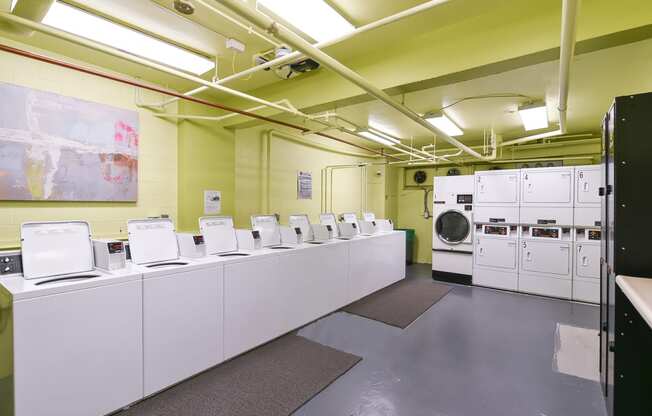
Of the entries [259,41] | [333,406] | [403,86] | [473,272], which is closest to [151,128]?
[259,41]

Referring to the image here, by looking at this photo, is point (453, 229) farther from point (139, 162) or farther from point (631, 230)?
point (139, 162)

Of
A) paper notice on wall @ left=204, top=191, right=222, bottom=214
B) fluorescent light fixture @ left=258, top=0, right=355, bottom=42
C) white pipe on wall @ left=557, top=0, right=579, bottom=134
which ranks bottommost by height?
paper notice on wall @ left=204, top=191, right=222, bottom=214

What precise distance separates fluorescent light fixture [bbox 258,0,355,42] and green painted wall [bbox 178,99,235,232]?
7.50 ft

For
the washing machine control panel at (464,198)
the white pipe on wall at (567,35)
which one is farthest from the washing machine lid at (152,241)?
→ the washing machine control panel at (464,198)

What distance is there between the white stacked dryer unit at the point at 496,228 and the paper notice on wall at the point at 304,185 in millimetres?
3047

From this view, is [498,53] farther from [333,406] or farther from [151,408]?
[151,408]

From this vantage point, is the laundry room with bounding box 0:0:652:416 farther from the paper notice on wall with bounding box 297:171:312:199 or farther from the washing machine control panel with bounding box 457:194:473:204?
the paper notice on wall with bounding box 297:171:312:199

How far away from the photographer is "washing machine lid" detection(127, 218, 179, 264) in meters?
2.47

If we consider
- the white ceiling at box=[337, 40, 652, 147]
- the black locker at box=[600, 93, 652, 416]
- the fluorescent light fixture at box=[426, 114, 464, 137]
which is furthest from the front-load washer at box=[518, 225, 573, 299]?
the black locker at box=[600, 93, 652, 416]

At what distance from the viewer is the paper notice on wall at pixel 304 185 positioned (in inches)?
224

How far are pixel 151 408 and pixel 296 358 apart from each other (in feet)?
3.74

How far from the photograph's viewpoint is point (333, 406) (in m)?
2.10

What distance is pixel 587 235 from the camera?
4.48 m

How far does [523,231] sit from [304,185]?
385 centimetres
